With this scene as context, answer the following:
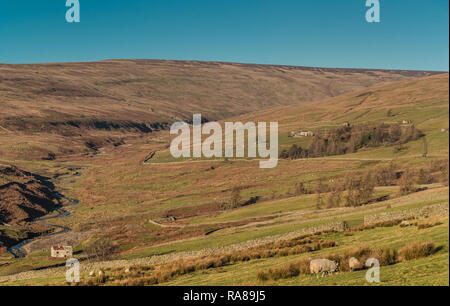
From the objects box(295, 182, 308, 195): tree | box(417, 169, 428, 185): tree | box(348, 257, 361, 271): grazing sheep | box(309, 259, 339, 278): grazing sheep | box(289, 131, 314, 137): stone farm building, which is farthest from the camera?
box(289, 131, 314, 137): stone farm building

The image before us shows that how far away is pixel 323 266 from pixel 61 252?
4186 cm

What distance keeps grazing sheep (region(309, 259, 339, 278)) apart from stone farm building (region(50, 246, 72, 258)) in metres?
40.4

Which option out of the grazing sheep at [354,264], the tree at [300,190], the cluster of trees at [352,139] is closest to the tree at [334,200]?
the tree at [300,190]

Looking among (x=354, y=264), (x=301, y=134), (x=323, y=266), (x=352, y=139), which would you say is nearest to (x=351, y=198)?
(x=354, y=264)

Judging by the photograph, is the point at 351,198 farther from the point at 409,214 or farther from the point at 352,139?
the point at 352,139

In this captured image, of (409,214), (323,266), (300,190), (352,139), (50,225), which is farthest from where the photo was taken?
(352,139)

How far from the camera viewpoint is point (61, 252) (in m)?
52.1

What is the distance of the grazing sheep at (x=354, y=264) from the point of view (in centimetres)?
1855

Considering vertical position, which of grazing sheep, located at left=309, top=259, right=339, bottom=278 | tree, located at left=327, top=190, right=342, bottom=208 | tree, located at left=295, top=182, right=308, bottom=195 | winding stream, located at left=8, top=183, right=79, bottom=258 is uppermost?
grazing sheep, located at left=309, top=259, right=339, bottom=278

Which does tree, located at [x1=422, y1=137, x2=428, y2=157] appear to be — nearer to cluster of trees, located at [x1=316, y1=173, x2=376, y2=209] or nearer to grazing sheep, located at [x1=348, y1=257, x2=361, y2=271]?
cluster of trees, located at [x1=316, y1=173, x2=376, y2=209]

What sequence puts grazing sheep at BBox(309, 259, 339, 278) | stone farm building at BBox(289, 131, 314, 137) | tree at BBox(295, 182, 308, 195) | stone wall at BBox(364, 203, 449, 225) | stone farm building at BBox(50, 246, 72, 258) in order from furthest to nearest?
1. stone farm building at BBox(289, 131, 314, 137)
2. tree at BBox(295, 182, 308, 195)
3. stone farm building at BBox(50, 246, 72, 258)
4. stone wall at BBox(364, 203, 449, 225)
5. grazing sheep at BBox(309, 259, 339, 278)

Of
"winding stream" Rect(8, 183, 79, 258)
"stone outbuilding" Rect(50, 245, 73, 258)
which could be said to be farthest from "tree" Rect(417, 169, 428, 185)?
"winding stream" Rect(8, 183, 79, 258)

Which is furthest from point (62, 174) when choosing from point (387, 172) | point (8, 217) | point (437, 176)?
point (437, 176)

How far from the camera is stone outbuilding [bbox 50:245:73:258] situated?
51.8 m
